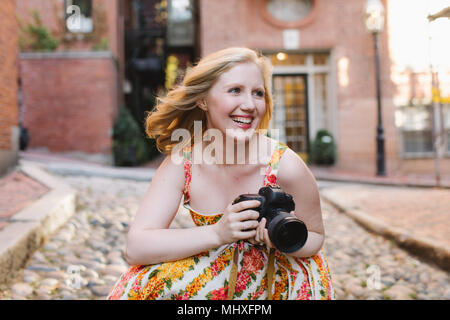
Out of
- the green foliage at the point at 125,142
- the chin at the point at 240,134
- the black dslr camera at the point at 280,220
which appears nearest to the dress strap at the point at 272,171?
the chin at the point at 240,134

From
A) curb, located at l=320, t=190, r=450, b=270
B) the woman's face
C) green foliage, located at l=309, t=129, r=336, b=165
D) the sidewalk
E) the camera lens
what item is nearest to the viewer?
the camera lens

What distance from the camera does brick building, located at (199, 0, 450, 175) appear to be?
1081cm

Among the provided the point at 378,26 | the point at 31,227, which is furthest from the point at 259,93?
the point at 378,26

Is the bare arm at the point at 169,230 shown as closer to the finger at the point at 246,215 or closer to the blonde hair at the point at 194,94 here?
the finger at the point at 246,215

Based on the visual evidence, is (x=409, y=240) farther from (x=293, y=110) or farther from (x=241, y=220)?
(x=293, y=110)

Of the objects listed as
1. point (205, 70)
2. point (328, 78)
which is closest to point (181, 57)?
point (328, 78)

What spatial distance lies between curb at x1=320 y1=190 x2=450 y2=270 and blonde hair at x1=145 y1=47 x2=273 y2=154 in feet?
6.70

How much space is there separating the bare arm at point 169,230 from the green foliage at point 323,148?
366 inches

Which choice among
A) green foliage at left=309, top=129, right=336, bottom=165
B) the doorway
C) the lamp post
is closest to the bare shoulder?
the lamp post

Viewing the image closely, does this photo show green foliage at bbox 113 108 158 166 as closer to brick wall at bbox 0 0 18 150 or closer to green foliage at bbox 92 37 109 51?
green foliage at bbox 92 37 109 51

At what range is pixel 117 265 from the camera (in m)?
2.97

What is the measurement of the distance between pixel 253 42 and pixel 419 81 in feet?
15.5

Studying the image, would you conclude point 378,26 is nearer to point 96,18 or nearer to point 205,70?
point 96,18

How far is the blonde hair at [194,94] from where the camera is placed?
1.58 metres
